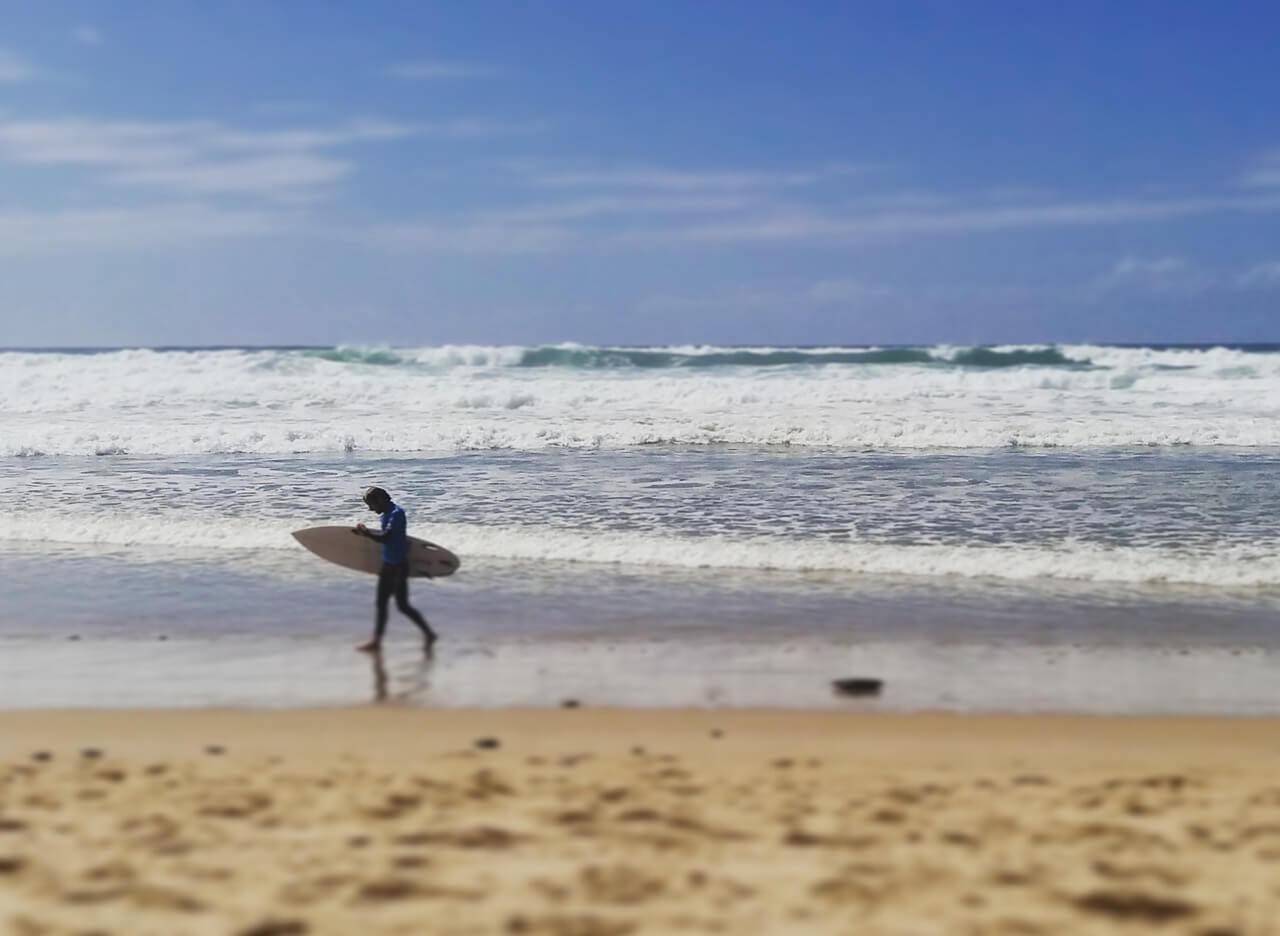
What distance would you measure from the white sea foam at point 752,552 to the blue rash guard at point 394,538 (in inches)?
111

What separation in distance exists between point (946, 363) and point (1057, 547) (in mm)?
38510

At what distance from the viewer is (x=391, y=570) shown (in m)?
9.53

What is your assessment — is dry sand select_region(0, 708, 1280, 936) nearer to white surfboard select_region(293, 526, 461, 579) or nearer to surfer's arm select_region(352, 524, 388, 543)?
surfer's arm select_region(352, 524, 388, 543)

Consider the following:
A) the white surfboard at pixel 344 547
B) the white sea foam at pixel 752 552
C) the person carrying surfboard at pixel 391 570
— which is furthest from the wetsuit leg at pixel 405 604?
the white sea foam at pixel 752 552

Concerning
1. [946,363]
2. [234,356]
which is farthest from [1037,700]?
[946,363]

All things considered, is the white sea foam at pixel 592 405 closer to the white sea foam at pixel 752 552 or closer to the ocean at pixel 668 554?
the ocean at pixel 668 554

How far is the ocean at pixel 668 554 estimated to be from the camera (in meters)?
8.30

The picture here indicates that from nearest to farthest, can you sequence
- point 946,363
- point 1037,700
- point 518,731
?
point 518,731, point 1037,700, point 946,363

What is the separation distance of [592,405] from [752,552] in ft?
62.8

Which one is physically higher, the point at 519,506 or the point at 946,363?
the point at 946,363

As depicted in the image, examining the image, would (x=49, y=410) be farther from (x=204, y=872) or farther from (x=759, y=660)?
(x=204, y=872)

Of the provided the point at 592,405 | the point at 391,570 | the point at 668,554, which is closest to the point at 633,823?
the point at 391,570

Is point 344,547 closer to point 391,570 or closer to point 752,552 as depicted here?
point 391,570

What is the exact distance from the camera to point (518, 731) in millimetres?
7047
